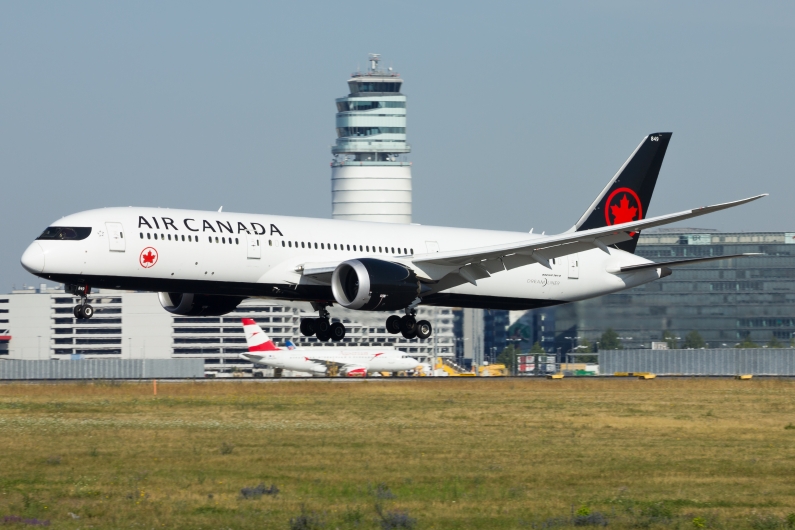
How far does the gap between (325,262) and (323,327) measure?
4486 mm

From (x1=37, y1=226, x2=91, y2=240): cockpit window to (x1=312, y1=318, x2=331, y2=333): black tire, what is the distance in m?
10.6

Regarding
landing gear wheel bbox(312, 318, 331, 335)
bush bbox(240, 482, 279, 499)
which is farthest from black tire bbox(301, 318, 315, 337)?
bush bbox(240, 482, 279, 499)

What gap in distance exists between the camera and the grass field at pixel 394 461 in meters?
19.1

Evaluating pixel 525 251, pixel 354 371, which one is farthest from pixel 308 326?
pixel 354 371

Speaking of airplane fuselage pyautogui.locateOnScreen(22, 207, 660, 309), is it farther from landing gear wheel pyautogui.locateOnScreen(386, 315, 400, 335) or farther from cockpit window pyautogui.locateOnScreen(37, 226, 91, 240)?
landing gear wheel pyautogui.locateOnScreen(386, 315, 400, 335)

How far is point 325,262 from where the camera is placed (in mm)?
38406

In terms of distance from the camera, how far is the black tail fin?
46750mm

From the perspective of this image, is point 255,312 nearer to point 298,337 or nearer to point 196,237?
point 298,337

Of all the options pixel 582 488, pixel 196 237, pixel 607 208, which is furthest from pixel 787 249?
pixel 582 488

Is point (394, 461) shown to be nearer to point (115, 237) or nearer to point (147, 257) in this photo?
point (147, 257)

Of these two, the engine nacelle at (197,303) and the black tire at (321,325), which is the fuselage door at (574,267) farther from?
the engine nacelle at (197,303)

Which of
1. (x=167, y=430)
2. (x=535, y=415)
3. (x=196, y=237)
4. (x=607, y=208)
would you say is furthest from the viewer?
(x=607, y=208)

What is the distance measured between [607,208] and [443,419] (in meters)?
14.6

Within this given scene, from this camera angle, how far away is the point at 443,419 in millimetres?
36125
